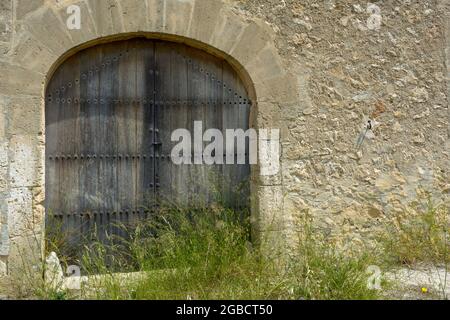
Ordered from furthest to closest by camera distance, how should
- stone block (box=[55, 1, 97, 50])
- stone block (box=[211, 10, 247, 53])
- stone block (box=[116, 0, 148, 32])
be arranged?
1. stone block (box=[211, 10, 247, 53])
2. stone block (box=[116, 0, 148, 32])
3. stone block (box=[55, 1, 97, 50])

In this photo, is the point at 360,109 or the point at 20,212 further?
the point at 360,109

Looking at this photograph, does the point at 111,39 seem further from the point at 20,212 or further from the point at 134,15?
the point at 20,212

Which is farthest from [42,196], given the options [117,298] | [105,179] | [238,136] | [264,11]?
[264,11]

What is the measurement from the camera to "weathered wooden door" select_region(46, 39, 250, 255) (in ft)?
12.4

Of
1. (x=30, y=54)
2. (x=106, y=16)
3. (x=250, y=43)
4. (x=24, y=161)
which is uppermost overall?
(x=106, y=16)

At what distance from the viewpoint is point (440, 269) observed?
398cm

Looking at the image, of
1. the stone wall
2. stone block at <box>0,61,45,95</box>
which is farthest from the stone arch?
the stone wall

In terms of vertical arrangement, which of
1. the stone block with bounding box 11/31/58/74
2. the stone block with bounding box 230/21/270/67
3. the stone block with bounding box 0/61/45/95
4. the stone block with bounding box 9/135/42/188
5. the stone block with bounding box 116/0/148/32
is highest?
the stone block with bounding box 116/0/148/32

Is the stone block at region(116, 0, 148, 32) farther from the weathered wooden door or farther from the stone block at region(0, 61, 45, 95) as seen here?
the stone block at region(0, 61, 45, 95)

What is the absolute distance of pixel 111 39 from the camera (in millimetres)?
3777

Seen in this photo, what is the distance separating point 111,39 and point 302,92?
1.62m

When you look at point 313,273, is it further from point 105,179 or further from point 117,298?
point 105,179

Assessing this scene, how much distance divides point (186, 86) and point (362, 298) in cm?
215

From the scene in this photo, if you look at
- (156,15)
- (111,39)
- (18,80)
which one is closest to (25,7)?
(18,80)
